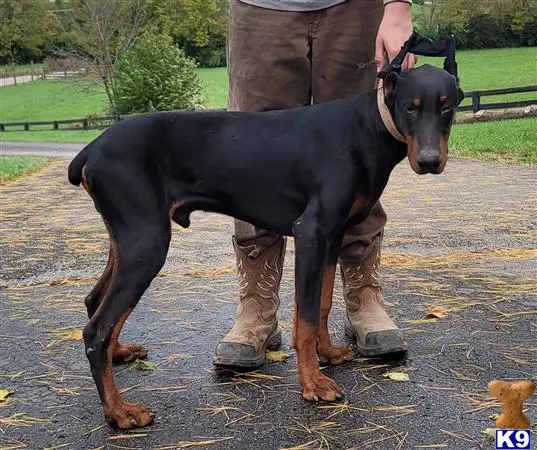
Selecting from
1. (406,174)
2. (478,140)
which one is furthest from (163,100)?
(406,174)

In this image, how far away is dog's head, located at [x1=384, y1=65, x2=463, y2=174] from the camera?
262 centimetres

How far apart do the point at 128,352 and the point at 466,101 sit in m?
26.0

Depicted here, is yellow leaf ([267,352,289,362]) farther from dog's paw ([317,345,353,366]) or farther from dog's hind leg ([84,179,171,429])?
dog's hind leg ([84,179,171,429])

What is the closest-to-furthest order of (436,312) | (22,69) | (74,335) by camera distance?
(74,335)
(436,312)
(22,69)

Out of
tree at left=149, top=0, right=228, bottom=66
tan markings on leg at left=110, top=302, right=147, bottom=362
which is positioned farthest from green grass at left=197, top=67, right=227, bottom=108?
tan markings on leg at left=110, top=302, right=147, bottom=362

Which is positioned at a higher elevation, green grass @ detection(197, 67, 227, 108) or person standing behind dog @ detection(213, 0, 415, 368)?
person standing behind dog @ detection(213, 0, 415, 368)

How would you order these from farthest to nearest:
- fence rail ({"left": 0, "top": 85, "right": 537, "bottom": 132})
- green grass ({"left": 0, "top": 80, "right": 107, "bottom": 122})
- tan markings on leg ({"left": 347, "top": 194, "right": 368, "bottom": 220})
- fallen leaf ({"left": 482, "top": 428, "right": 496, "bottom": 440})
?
green grass ({"left": 0, "top": 80, "right": 107, "bottom": 122}), fence rail ({"left": 0, "top": 85, "right": 537, "bottom": 132}), tan markings on leg ({"left": 347, "top": 194, "right": 368, "bottom": 220}), fallen leaf ({"left": 482, "top": 428, "right": 496, "bottom": 440})

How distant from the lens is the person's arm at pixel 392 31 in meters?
3.04

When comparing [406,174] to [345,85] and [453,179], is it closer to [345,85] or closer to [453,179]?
[453,179]

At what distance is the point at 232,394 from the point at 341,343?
822 millimetres

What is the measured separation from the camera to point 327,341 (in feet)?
11.0

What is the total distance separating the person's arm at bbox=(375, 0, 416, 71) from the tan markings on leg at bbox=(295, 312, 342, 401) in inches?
45.6

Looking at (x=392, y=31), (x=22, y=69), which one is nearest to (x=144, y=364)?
(x=392, y=31)

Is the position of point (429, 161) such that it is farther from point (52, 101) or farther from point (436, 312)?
point (52, 101)
